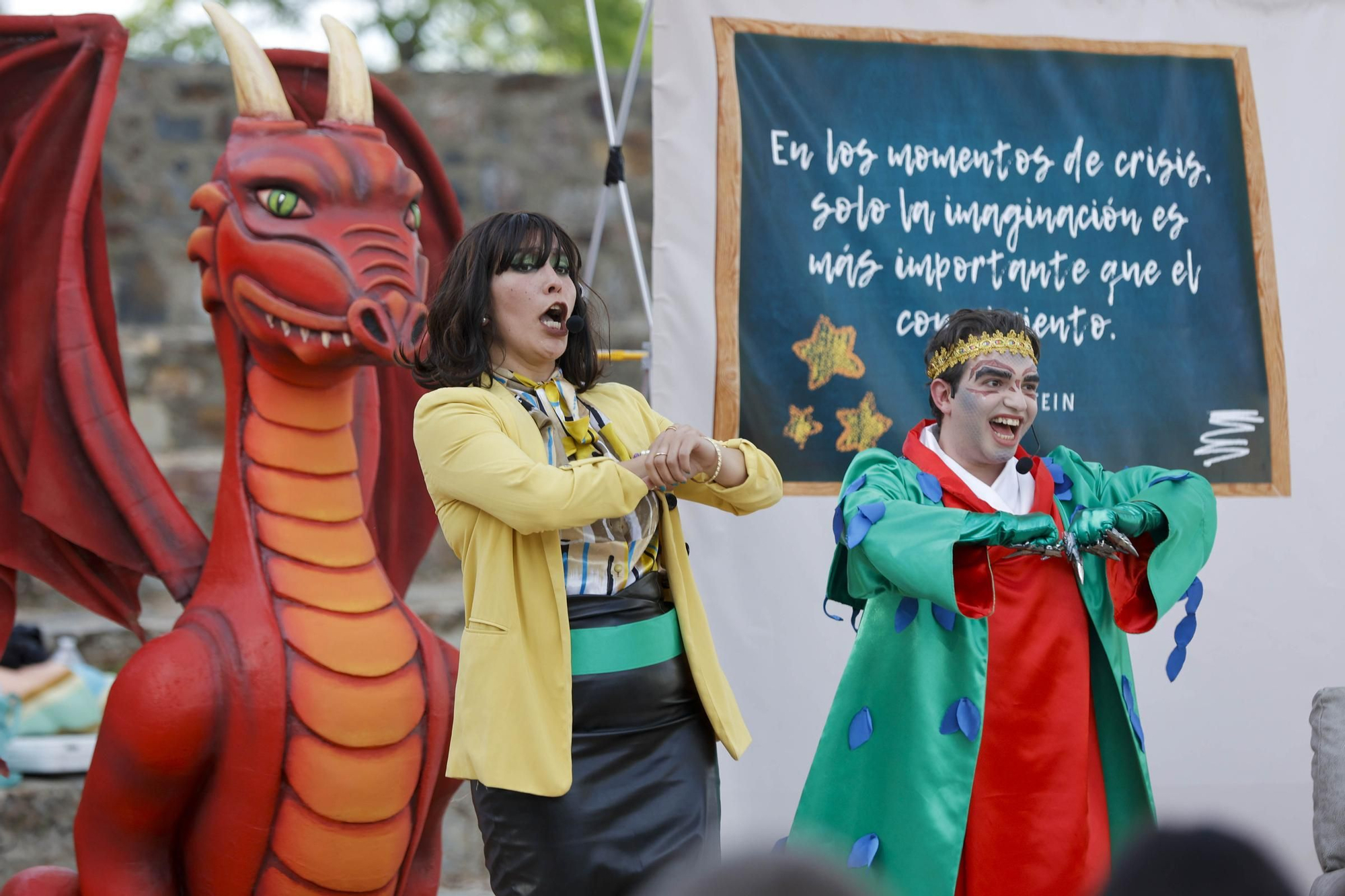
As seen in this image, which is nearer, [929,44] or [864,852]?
[864,852]

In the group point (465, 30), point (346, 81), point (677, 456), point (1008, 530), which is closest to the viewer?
point (677, 456)

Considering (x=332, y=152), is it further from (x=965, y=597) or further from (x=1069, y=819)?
(x=1069, y=819)

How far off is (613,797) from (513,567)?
0.35m

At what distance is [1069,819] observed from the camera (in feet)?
7.14

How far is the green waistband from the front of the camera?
196 centimetres

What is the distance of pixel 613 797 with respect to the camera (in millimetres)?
1953

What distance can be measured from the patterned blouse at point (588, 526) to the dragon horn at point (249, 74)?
1.02 meters

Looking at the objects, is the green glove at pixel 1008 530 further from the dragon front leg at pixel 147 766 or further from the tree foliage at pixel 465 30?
the tree foliage at pixel 465 30

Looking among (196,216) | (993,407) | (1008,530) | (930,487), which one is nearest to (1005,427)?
(993,407)

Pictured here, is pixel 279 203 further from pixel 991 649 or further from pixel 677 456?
pixel 991 649

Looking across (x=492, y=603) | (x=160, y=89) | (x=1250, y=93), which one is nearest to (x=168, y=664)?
(x=492, y=603)

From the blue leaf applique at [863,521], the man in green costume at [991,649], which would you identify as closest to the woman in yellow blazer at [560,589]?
the blue leaf applique at [863,521]

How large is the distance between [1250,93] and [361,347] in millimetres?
2206

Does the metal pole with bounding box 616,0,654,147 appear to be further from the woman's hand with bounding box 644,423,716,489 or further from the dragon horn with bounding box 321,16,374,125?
the woman's hand with bounding box 644,423,716,489
